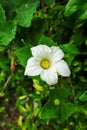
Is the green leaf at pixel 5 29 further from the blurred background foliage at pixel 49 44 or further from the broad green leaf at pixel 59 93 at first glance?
the broad green leaf at pixel 59 93

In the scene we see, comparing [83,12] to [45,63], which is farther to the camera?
[83,12]

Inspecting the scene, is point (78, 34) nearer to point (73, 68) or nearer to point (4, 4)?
point (73, 68)

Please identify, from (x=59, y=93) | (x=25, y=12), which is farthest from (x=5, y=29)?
(x=59, y=93)

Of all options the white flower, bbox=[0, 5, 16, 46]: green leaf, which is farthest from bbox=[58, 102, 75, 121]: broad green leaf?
bbox=[0, 5, 16, 46]: green leaf

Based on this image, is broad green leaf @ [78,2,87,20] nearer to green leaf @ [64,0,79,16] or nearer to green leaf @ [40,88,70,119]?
green leaf @ [64,0,79,16]

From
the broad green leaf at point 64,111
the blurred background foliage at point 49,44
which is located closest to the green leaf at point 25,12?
the blurred background foliage at point 49,44

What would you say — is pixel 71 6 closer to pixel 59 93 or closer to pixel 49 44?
pixel 49 44
